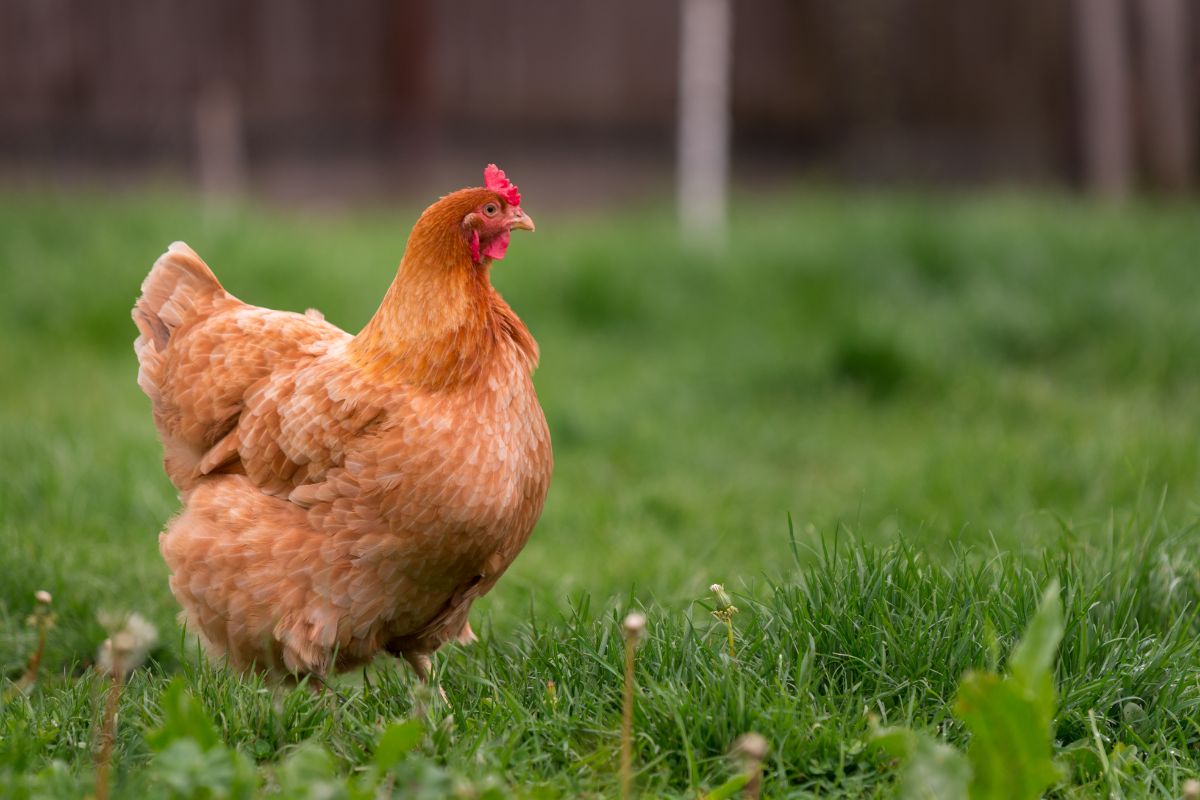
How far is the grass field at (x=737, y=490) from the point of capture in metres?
2.37

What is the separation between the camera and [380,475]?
103 inches

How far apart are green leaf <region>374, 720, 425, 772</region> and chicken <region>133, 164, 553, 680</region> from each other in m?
0.59

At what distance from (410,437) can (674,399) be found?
3407 mm

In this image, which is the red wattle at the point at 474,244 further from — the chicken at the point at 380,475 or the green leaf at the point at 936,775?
the green leaf at the point at 936,775

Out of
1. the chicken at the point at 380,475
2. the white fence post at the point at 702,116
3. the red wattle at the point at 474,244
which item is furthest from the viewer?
the white fence post at the point at 702,116

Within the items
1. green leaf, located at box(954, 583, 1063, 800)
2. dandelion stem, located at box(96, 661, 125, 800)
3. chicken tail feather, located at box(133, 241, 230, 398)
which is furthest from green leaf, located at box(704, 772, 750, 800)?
chicken tail feather, located at box(133, 241, 230, 398)

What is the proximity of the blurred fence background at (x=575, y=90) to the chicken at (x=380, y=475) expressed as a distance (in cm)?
700

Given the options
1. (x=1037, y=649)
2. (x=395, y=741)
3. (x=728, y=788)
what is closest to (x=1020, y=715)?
(x=1037, y=649)

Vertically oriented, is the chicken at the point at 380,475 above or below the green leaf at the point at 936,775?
above

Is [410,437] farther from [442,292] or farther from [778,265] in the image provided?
[778,265]

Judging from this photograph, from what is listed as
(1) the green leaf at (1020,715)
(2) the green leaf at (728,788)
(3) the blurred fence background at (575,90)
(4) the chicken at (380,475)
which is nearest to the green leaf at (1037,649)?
(1) the green leaf at (1020,715)

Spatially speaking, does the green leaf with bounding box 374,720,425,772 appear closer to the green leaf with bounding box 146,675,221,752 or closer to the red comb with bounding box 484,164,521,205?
the green leaf with bounding box 146,675,221,752

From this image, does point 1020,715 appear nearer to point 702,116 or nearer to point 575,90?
point 702,116

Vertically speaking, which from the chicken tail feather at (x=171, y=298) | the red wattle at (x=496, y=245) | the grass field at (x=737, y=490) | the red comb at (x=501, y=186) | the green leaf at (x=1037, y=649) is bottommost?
the grass field at (x=737, y=490)
